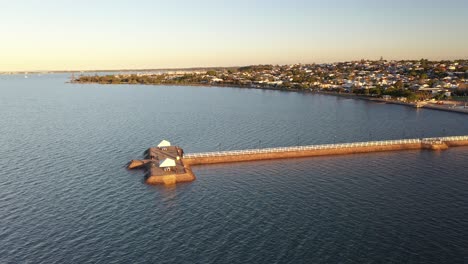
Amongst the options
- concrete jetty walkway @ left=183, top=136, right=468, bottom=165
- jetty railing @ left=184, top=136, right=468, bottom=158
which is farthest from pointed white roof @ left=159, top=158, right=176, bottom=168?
jetty railing @ left=184, top=136, right=468, bottom=158

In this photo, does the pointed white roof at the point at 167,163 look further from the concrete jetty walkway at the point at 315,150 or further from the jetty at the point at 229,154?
the concrete jetty walkway at the point at 315,150

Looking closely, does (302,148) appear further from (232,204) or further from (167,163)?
(232,204)

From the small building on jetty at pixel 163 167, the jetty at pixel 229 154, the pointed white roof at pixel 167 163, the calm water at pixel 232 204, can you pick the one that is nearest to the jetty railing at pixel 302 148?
the jetty at pixel 229 154

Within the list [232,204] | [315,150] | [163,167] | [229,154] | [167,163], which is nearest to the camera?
[232,204]

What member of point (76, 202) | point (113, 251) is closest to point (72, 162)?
point (76, 202)

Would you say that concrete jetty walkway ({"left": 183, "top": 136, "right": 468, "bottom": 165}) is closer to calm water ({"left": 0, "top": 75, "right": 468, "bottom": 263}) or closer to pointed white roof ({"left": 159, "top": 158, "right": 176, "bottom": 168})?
calm water ({"left": 0, "top": 75, "right": 468, "bottom": 263})

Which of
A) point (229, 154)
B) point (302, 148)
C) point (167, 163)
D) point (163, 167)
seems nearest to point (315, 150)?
point (302, 148)

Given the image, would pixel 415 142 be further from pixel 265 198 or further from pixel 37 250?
pixel 37 250
